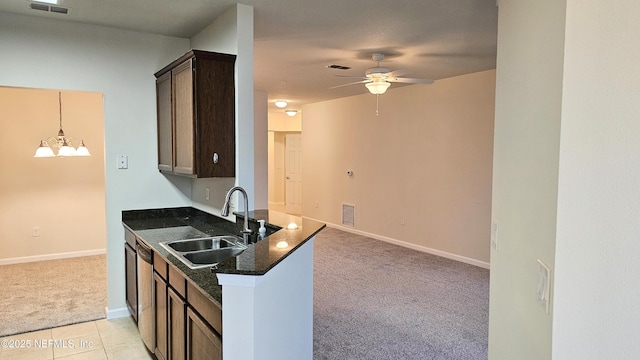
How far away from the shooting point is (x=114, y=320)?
3680 mm

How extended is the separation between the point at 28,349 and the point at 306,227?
94.2 inches

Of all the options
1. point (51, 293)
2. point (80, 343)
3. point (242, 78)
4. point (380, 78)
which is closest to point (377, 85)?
point (380, 78)

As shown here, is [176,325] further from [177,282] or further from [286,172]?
[286,172]

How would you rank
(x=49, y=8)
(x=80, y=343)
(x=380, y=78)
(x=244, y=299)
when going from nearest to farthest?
(x=244, y=299) < (x=49, y=8) < (x=80, y=343) < (x=380, y=78)

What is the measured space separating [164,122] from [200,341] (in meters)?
2.25

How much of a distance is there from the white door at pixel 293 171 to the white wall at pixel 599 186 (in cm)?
1034

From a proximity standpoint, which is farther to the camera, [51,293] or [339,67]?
[339,67]

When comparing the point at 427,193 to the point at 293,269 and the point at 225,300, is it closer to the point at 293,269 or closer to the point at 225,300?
the point at 293,269

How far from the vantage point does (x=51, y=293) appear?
4.34m

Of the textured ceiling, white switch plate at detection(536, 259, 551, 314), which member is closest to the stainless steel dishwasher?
the textured ceiling

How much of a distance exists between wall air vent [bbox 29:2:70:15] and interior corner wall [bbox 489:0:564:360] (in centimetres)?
309

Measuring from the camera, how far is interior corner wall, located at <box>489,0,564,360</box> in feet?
3.59

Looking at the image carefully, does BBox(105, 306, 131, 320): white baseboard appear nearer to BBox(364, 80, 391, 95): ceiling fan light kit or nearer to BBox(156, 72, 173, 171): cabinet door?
BBox(156, 72, 173, 171): cabinet door

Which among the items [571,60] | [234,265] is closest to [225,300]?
[234,265]
